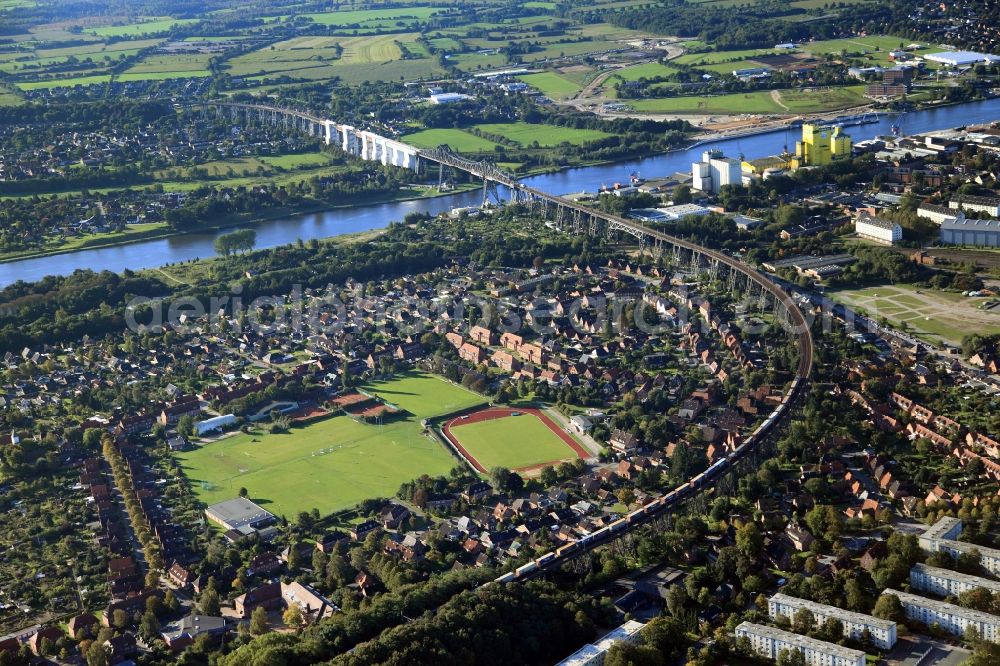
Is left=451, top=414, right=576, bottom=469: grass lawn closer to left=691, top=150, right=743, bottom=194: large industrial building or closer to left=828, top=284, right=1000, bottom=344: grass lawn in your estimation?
left=828, top=284, right=1000, bottom=344: grass lawn

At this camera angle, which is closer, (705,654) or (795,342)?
(705,654)

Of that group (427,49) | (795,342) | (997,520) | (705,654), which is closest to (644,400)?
(795,342)

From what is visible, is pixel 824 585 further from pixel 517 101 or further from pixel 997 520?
pixel 517 101

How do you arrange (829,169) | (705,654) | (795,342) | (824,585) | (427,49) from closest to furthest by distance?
(705,654) → (824,585) → (795,342) → (829,169) → (427,49)

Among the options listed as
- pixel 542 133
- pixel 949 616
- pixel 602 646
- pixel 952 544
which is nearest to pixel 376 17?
pixel 542 133

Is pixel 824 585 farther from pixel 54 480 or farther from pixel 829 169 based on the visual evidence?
pixel 829 169

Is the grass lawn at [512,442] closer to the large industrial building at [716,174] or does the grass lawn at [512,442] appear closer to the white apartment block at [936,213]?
the white apartment block at [936,213]

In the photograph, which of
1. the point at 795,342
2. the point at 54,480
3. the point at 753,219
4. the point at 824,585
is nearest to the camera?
the point at 824,585

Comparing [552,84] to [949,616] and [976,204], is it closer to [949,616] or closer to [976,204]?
[976,204]
